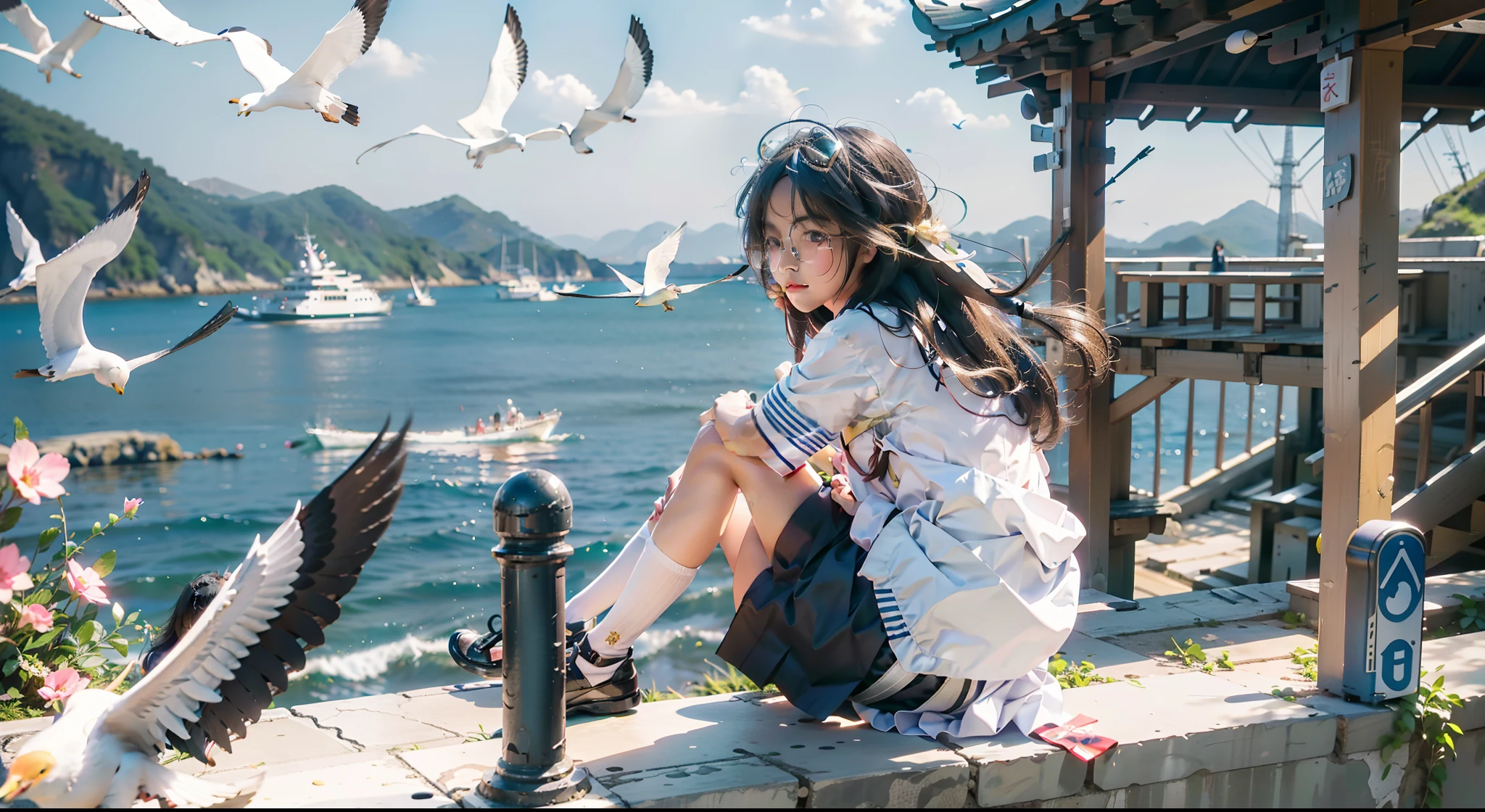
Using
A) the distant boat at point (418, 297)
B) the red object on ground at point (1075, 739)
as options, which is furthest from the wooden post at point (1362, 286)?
the distant boat at point (418, 297)

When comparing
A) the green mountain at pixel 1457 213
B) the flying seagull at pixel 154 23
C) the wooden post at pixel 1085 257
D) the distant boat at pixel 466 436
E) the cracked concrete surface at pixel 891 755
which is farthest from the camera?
the distant boat at pixel 466 436

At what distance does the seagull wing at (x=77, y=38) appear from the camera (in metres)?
2.41

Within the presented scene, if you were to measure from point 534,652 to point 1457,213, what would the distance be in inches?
1062

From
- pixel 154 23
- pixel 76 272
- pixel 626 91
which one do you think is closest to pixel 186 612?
pixel 76 272

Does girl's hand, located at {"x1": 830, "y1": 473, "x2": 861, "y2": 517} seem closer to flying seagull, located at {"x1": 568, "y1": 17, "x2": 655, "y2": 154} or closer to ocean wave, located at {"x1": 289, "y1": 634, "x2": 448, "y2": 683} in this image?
flying seagull, located at {"x1": 568, "y1": 17, "x2": 655, "y2": 154}

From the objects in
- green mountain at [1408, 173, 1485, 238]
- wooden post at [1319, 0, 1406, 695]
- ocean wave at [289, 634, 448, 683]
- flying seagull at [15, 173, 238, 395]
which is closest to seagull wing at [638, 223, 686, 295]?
flying seagull at [15, 173, 238, 395]

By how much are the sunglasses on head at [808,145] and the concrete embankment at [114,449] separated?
82.4 ft

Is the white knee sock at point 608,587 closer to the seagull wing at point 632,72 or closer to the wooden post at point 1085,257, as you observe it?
the seagull wing at point 632,72

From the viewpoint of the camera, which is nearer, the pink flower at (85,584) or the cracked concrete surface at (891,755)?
the cracked concrete surface at (891,755)

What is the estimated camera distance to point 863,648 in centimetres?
186

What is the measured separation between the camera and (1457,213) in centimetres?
2292

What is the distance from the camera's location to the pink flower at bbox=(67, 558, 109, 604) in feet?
8.16

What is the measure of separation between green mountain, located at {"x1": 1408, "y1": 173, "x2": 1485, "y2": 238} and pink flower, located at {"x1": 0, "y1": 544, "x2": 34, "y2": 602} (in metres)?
25.1

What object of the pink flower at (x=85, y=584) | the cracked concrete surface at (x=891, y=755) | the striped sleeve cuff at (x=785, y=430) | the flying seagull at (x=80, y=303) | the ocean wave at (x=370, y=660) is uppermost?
the flying seagull at (x=80, y=303)
